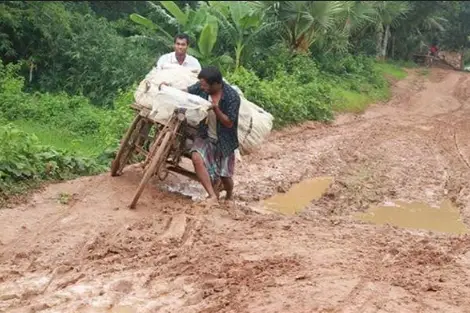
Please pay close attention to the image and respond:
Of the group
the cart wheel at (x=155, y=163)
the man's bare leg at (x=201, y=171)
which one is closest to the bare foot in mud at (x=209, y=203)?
the man's bare leg at (x=201, y=171)

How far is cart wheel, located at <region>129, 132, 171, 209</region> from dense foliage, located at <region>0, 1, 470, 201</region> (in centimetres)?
125

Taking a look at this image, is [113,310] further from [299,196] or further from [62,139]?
[62,139]

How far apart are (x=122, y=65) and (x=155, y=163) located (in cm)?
835

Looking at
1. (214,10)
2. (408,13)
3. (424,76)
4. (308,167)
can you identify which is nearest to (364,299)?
(308,167)

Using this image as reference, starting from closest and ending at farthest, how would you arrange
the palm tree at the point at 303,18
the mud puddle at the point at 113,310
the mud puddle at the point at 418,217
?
1. the mud puddle at the point at 113,310
2. the mud puddle at the point at 418,217
3. the palm tree at the point at 303,18

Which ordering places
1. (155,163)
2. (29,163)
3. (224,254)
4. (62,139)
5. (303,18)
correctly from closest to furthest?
1. (224,254)
2. (155,163)
3. (29,163)
4. (62,139)
5. (303,18)

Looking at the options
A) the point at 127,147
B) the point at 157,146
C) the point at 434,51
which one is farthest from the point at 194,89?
the point at 434,51

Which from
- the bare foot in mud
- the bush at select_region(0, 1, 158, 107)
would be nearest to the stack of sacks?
the bare foot in mud

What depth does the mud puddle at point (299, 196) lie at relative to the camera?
24.7ft

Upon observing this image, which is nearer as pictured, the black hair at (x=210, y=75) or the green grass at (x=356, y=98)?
the black hair at (x=210, y=75)

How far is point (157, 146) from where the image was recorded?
6406mm

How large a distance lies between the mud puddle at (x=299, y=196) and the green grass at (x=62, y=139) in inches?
91.2

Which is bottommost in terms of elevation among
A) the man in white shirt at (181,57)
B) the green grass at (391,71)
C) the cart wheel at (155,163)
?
the green grass at (391,71)

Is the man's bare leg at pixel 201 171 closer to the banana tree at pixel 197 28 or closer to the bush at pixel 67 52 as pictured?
the bush at pixel 67 52
